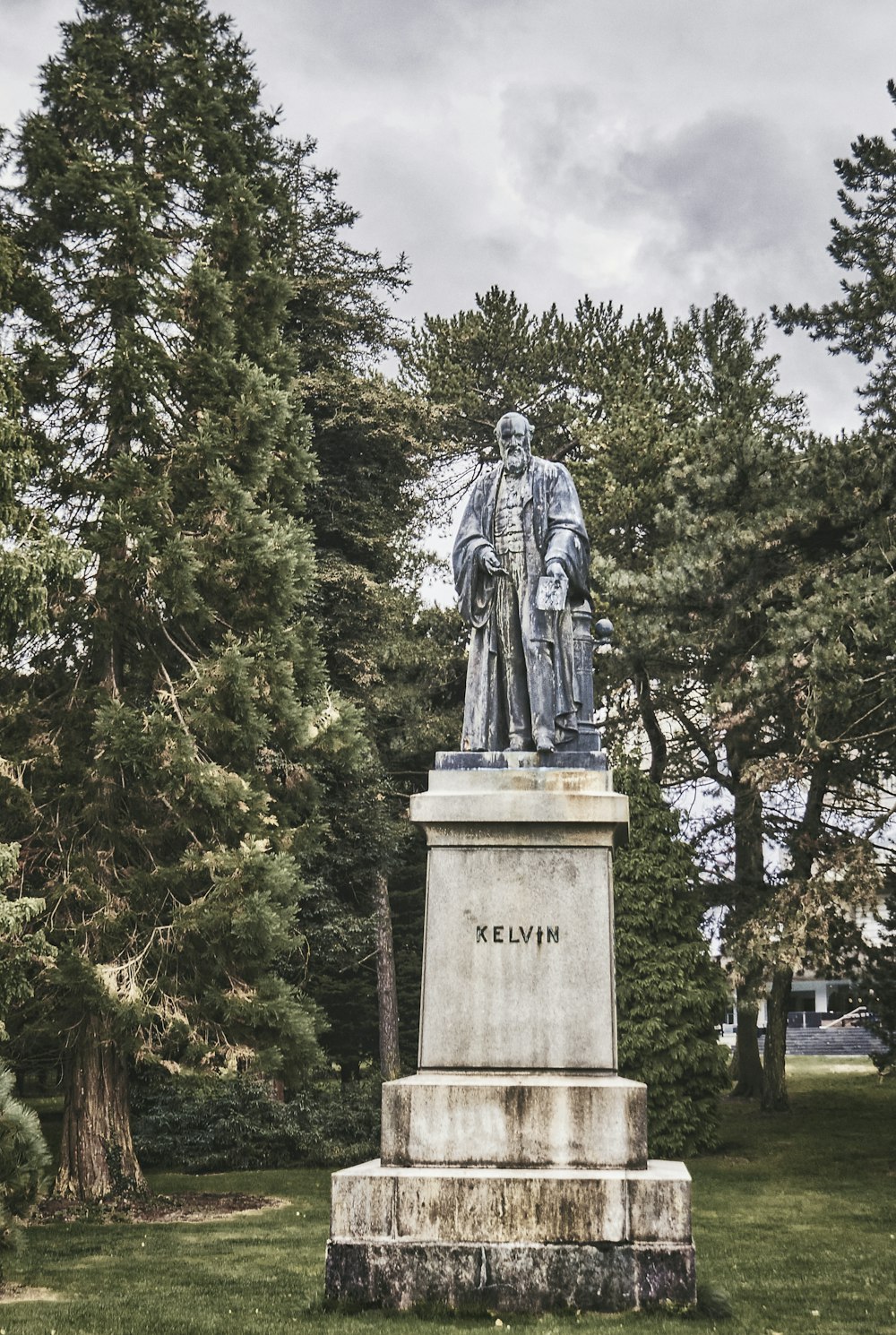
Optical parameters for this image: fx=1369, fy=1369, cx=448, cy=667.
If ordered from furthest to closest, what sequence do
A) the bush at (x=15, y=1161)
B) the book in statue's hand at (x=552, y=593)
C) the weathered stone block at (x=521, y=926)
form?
the book in statue's hand at (x=552, y=593) → the bush at (x=15, y=1161) → the weathered stone block at (x=521, y=926)

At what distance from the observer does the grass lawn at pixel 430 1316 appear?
6781 millimetres

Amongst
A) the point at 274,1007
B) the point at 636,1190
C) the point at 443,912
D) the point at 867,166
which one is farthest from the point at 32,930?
the point at 867,166

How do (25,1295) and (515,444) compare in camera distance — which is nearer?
(515,444)

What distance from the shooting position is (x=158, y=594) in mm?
15539

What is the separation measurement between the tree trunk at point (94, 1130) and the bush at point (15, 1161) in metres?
6.87

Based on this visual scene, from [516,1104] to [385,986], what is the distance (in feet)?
56.5

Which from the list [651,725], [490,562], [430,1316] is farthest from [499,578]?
[651,725]

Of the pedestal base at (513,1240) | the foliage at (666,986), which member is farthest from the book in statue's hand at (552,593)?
the foliage at (666,986)

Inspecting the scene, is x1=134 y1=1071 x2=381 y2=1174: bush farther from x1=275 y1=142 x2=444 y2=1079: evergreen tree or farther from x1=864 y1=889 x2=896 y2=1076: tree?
x1=864 y1=889 x2=896 y2=1076: tree

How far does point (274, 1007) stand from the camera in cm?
1485

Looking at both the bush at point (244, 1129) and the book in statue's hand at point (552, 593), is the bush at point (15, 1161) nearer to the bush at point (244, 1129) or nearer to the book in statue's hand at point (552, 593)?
the book in statue's hand at point (552, 593)

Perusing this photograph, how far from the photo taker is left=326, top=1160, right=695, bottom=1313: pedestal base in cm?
663

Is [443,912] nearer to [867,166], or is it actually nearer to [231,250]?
[231,250]

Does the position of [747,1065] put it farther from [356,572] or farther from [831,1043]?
[831,1043]
